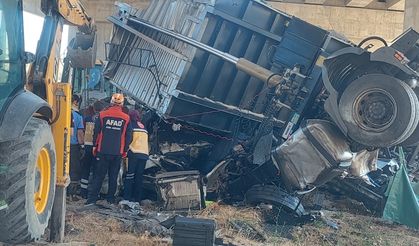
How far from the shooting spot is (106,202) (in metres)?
→ 6.86

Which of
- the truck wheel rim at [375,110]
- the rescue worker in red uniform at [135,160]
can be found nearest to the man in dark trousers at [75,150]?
the rescue worker in red uniform at [135,160]

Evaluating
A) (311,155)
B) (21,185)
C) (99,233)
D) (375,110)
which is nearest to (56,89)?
(21,185)

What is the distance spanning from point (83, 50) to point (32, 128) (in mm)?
1921

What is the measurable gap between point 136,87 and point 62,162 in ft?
14.3

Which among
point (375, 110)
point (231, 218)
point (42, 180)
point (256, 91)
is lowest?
point (231, 218)

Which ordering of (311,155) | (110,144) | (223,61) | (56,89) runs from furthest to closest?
(223,61) < (110,144) < (311,155) < (56,89)

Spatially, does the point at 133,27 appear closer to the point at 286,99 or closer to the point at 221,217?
the point at 286,99

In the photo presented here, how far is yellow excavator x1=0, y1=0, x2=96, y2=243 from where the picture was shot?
3771 millimetres

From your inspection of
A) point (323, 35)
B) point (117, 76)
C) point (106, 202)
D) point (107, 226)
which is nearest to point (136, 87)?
point (117, 76)

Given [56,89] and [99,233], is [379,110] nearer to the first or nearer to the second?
[99,233]

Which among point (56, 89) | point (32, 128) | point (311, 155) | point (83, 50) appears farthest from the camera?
point (311, 155)

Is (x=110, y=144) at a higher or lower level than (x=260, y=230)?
lower

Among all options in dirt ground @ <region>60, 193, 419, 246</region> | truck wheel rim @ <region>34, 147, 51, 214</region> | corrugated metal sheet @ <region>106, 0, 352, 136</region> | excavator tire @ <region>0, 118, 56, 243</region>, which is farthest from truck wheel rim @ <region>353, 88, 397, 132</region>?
excavator tire @ <region>0, 118, 56, 243</region>

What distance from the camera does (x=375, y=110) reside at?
5.90 m
